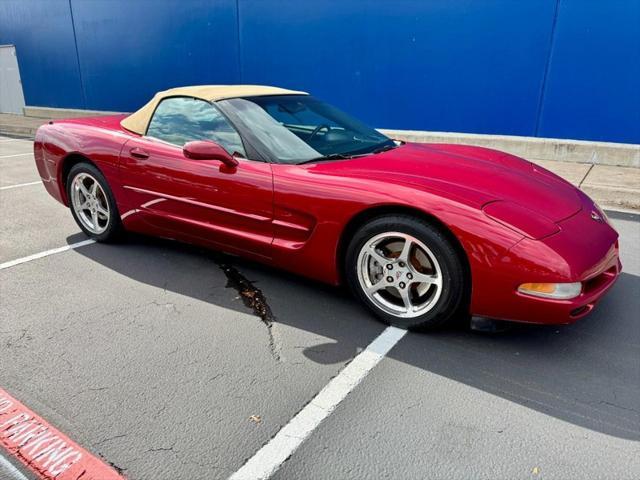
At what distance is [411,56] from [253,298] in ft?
21.7

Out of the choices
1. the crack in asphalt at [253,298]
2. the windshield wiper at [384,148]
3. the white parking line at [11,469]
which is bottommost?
the crack in asphalt at [253,298]

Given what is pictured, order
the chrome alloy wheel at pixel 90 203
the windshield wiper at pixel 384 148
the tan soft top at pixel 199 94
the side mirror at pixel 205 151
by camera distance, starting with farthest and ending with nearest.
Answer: the chrome alloy wheel at pixel 90 203, the tan soft top at pixel 199 94, the windshield wiper at pixel 384 148, the side mirror at pixel 205 151

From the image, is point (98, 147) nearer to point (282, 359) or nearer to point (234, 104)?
point (234, 104)

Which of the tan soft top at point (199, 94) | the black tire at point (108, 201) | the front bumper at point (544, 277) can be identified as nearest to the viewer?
the front bumper at point (544, 277)

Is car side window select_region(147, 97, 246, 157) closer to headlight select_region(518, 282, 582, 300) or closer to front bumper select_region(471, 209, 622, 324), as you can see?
front bumper select_region(471, 209, 622, 324)

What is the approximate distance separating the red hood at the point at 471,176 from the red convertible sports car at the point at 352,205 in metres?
0.01

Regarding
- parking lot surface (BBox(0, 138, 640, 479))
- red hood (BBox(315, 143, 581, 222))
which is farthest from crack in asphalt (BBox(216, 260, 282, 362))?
red hood (BBox(315, 143, 581, 222))

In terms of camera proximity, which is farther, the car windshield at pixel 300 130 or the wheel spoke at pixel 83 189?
the wheel spoke at pixel 83 189

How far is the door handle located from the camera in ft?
12.3

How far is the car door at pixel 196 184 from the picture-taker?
323 cm

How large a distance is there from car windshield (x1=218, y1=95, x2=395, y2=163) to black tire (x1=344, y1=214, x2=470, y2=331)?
0.75m

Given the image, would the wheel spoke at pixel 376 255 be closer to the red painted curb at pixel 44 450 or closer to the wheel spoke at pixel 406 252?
the wheel spoke at pixel 406 252

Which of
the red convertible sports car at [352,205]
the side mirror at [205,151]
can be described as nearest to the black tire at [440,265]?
the red convertible sports car at [352,205]

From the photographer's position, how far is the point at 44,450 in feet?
6.52
